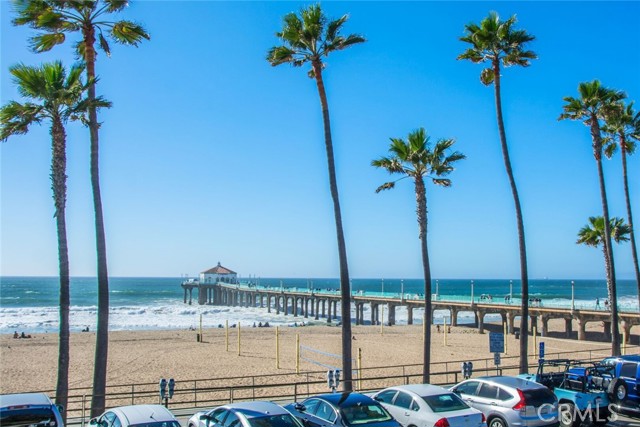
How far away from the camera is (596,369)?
15898mm

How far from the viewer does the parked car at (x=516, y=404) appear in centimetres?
1268

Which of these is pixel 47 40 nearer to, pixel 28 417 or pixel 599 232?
pixel 28 417

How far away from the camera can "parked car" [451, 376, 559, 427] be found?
12.7 m

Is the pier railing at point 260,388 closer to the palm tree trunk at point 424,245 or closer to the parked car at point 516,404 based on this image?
the palm tree trunk at point 424,245

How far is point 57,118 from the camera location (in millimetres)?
15156

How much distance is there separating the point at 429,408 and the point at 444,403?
0.38m

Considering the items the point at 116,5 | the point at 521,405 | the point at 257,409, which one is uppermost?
the point at 116,5

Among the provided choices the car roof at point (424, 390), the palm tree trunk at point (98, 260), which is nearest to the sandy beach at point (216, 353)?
the car roof at point (424, 390)

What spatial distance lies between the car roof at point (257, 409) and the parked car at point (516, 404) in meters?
5.13

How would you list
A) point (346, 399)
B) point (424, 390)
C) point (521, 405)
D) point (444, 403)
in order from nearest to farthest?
point (346, 399), point (444, 403), point (521, 405), point (424, 390)

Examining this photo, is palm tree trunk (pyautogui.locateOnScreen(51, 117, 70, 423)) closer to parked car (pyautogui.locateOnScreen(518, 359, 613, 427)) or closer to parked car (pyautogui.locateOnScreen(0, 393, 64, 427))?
parked car (pyautogui.locateOnScreen(0, 393, 64, 427))

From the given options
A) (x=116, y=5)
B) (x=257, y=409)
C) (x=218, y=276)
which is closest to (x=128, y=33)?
(x=116, y=5)

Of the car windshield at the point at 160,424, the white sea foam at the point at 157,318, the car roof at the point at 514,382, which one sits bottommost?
the white sea foam at the point at 157,318

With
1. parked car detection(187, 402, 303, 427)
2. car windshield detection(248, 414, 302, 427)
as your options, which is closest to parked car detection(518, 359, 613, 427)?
car windshield detection(248, 414, 302, 427)
